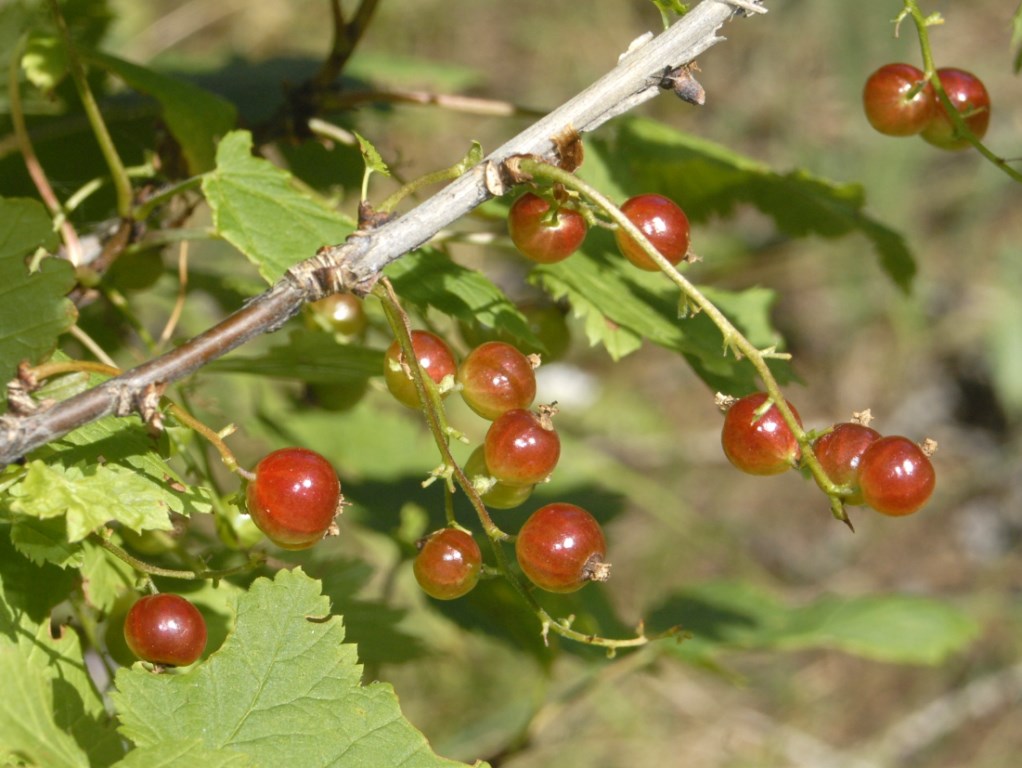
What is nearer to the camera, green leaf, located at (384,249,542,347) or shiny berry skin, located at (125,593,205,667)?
shiny berry skin, located at (125,593,205,667)

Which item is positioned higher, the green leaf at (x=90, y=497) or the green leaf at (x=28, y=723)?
the green leaf at (x=90, y=497)

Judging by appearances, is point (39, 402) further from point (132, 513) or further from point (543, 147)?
point (543, 147)

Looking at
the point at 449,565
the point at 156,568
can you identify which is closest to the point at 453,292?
the point at 449,565

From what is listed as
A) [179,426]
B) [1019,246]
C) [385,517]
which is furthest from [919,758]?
[179,426]

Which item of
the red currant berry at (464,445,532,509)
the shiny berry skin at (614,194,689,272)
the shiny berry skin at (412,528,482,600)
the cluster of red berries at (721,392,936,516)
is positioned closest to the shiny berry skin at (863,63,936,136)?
the shiny berry skin at (614,194,689,272)

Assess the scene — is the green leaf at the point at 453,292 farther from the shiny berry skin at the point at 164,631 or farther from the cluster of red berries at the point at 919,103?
the cluster of red berries at the point at 919,103

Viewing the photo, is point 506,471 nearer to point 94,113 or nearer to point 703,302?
point 703,302

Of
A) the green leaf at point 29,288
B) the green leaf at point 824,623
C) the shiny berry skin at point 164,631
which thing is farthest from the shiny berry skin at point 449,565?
the green leaf at point 824,623

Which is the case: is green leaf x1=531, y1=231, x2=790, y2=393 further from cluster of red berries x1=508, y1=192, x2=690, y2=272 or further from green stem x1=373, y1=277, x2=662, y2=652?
green stem x1=373, y1=277, x2=662, y2=652
